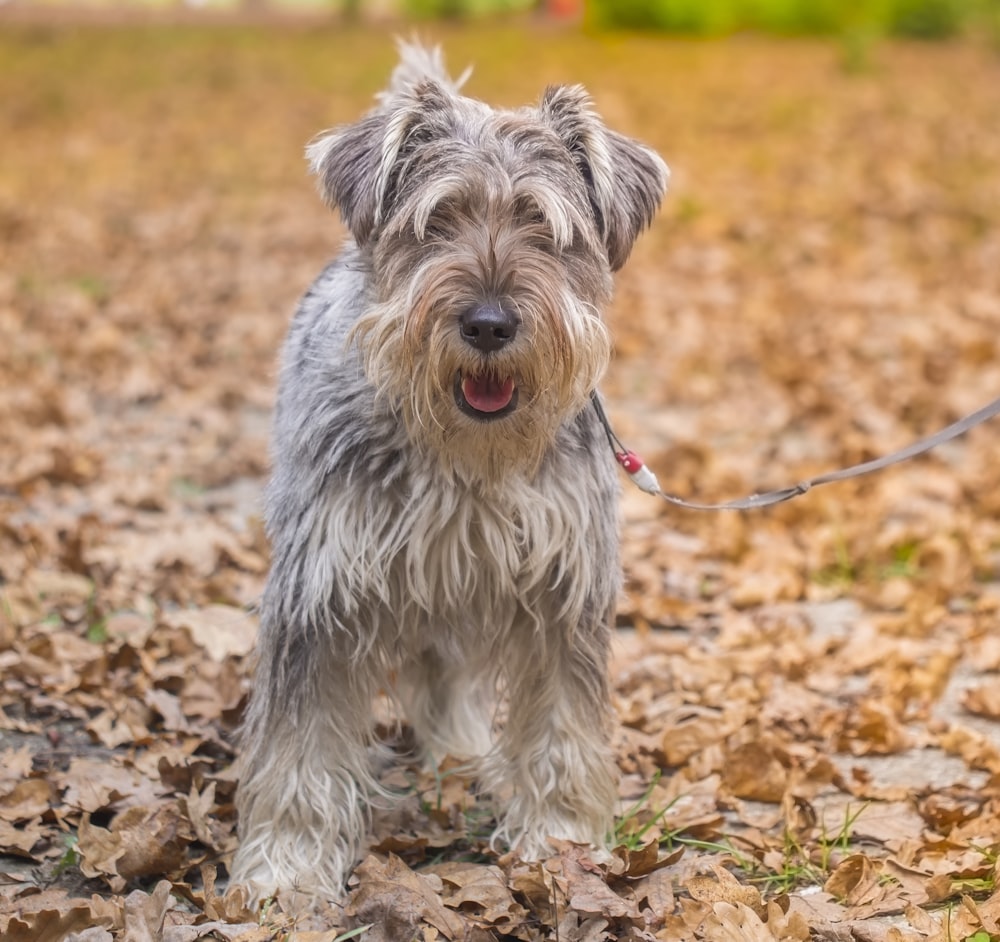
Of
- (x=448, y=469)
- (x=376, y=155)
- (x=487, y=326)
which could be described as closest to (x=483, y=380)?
(x=487, y=326)

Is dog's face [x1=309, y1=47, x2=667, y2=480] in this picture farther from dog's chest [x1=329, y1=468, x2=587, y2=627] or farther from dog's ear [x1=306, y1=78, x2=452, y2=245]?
dog's chest [x1=329, y1=468, x2=587, y2=627]

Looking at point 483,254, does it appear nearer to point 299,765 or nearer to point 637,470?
point 637,470

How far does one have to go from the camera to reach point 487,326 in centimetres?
350

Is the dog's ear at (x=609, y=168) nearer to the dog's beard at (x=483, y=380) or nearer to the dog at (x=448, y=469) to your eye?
the dog at (x=448, y=469)

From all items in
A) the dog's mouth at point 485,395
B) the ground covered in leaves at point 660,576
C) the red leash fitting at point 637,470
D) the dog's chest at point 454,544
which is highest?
the dog's mouth at point 485,395

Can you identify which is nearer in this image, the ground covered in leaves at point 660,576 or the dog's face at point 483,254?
the dog's face at point 483,254

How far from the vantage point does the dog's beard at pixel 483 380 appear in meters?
3.54

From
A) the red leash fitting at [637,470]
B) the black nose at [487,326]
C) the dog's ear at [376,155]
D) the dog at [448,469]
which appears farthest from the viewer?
the red leash fitting at [637,470]

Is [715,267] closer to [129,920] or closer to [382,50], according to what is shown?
[129,920]

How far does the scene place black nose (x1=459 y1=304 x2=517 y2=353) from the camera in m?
3.49

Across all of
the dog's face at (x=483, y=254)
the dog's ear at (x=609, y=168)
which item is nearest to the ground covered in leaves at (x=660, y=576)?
the dog's face at (x=483, y=254)

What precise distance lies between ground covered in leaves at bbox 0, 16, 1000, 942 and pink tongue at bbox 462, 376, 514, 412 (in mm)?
1340

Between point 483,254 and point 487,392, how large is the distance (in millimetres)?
370

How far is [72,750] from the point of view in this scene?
4531mm
